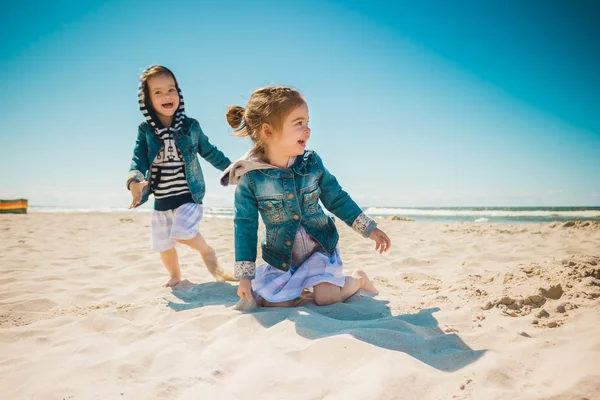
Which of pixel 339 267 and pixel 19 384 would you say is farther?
pixel 339 267

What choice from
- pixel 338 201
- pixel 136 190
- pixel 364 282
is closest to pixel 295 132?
pixel 338 201

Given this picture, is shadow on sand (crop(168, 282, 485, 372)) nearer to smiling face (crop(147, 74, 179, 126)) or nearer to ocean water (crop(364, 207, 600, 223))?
smiling face (crop(147, 74, 179, 126))

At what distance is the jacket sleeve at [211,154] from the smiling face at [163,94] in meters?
0.29

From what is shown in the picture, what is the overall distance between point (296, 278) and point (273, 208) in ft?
1.71

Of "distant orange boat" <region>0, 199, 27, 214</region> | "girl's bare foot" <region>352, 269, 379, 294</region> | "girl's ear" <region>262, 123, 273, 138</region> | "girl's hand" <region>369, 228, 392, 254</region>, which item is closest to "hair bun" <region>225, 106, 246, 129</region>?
"girl's ear" <region>262, 123, 273, 138</region>

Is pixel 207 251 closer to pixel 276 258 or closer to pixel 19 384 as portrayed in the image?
pixel 276 258

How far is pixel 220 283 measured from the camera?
10.9 ft

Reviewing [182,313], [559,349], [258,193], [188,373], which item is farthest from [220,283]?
[559,349]

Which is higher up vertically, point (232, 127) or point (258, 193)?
point (232, 127)

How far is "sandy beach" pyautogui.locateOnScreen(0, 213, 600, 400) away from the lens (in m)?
1.33

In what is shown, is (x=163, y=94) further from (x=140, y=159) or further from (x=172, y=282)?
(x=172, y=282)

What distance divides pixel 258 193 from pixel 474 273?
2.14 meters

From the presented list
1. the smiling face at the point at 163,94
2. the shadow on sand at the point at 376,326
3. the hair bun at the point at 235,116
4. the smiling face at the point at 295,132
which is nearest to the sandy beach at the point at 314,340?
the shadow on sand at the point at 376,326

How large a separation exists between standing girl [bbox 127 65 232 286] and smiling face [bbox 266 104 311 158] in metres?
1.24
